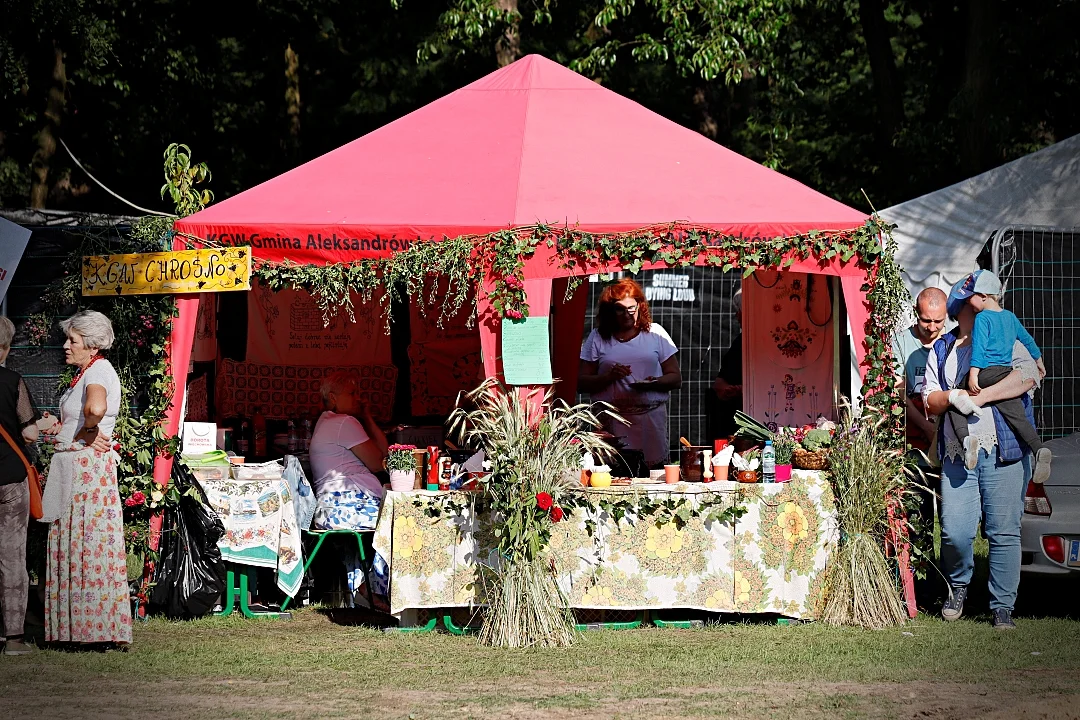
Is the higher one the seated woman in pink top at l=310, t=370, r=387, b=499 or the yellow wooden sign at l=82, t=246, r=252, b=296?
the yellow wooden sign at l=82, t=246, r=252, b=296

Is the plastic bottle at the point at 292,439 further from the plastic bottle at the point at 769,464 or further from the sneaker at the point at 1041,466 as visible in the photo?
the sneaker at the point at 1041,466

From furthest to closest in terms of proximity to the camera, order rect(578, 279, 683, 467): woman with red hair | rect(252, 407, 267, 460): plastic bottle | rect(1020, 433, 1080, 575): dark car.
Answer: rect(252, 407, 267, 460): plastic bottle
rect(578, 279, 683, 467): woman with red hair
rect(1020, 433, 1080, 575): dark car

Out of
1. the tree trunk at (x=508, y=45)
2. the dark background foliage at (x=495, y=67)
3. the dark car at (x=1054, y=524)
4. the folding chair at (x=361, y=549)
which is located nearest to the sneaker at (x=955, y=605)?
the dark car at (x=1054, y=524)

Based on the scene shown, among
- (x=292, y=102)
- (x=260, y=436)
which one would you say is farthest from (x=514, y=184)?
(x=292, y=102)

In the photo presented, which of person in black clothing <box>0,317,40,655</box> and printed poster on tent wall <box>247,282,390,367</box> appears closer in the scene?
person in black clothing <box>0,317,40,655</box>

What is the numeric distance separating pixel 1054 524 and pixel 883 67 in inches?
430

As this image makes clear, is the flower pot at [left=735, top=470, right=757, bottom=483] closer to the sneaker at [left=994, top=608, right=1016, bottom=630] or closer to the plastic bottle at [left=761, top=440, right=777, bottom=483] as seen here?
the plastic bottle at [left=761, top=440, right=777, bottom=483]

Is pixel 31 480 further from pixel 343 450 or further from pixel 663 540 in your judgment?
pixel 663 540

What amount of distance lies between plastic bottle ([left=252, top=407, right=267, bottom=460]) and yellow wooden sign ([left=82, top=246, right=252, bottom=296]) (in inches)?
89.7

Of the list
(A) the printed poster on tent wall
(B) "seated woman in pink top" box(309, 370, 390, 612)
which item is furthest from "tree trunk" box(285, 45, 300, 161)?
(B) "seated woman in pink top" box(309, 370, 390, 612)

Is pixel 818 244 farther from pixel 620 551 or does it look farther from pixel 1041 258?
pixel 1041 258

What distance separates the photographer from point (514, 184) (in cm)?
794

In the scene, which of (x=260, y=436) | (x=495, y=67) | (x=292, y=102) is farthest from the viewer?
(x=292, y=102)

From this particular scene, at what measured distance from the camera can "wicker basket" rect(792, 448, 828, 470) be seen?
7.71m
